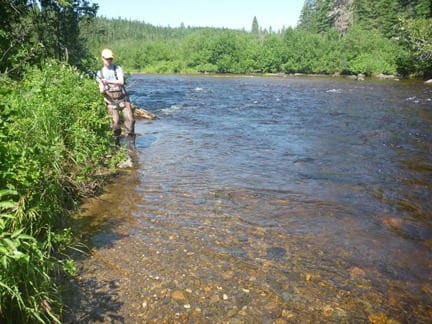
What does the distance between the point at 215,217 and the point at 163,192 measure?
1438mm

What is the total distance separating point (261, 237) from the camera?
17.4ft

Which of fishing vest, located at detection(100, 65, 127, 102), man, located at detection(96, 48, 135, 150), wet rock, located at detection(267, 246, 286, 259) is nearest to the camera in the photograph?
wet rock, located at detection(267, 246, 286, 259)

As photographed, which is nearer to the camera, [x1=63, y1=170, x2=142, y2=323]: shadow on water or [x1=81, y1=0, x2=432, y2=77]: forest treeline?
[x1=63, y1=170, x2=142, y2=323]: shadow on water

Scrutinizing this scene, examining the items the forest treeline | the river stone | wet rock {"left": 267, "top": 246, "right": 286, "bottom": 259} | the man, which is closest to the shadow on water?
the river stone

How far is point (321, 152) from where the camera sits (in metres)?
10.3

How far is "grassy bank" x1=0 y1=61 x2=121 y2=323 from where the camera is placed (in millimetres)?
2834

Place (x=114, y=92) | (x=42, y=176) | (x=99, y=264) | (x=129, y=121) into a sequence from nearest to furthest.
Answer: (x=42, y=176), (x=99, y=264), (x=114, y=92), (x=129, y=121)

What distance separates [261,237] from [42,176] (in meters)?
3.05

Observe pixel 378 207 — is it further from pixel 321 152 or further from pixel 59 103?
pixel 59 103

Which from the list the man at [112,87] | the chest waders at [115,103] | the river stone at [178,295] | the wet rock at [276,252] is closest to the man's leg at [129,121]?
the chest waders at [115,103]

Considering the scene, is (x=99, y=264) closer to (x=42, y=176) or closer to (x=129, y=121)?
(x=42, y=176)

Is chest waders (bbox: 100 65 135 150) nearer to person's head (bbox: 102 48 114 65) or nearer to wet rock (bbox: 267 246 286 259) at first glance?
person's head (bbox: 102 48 114 65)

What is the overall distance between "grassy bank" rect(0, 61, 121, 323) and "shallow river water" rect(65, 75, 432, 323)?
0.44 m

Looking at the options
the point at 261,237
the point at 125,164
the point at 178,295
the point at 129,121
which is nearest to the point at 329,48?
the point at 129,121
